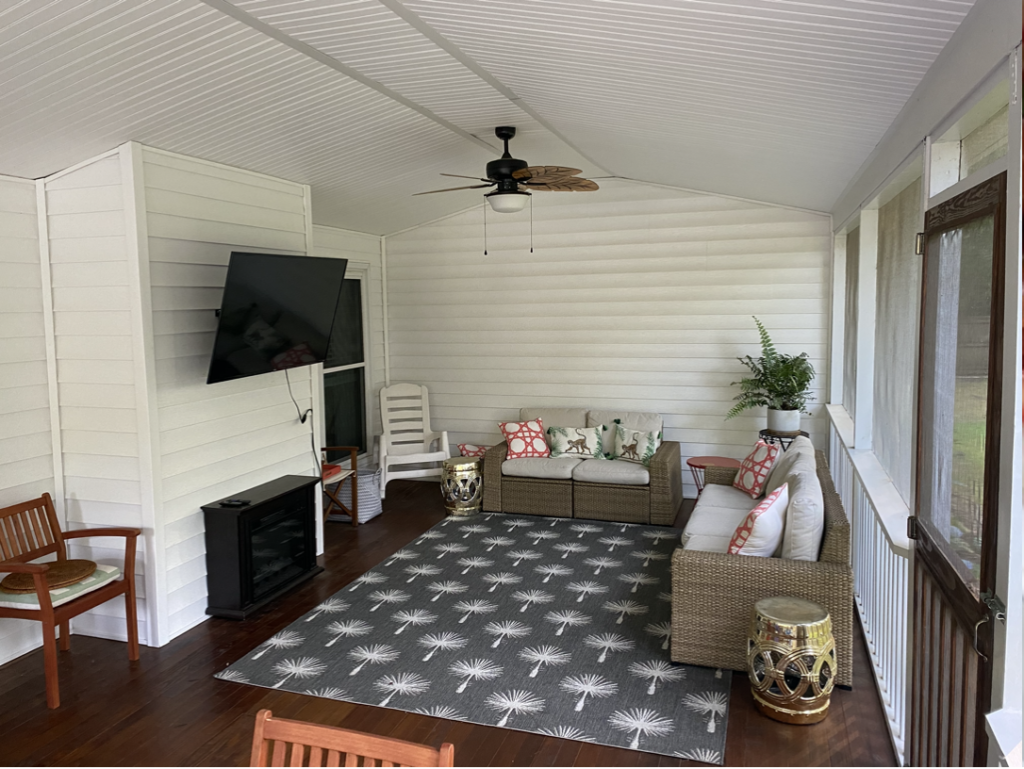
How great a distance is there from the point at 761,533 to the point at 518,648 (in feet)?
4.41

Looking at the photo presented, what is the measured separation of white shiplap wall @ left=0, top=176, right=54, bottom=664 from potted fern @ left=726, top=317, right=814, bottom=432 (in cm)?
485

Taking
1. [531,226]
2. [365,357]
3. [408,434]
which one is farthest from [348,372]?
[531,226]

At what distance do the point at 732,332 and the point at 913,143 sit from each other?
12.3 ft

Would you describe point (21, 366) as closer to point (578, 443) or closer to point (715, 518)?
point (715, 518)

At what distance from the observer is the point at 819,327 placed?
20.0 ft

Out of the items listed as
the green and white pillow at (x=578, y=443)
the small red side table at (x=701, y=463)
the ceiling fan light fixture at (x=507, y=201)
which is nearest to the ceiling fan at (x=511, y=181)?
the ceiling fan light fixture at (x=507, y=201)

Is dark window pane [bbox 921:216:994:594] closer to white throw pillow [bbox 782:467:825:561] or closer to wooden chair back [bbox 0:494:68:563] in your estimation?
white throw pillow [bbox 782:467:825:561]

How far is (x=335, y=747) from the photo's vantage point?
1506mm

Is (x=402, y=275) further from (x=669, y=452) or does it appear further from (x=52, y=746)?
(x=52, y=746)

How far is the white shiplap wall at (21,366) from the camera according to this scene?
12.2 ft

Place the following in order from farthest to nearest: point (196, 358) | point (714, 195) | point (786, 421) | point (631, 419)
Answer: point (631, 419)
point (714, 195)
point (786, 421)
point (196, 358)

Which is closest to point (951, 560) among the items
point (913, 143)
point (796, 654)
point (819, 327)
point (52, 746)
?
point (796, 654)

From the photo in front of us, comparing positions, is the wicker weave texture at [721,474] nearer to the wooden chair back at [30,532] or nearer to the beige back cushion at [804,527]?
the beige back cushion at [804,527]

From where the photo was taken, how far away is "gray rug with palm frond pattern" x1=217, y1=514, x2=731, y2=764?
3.17 metres
